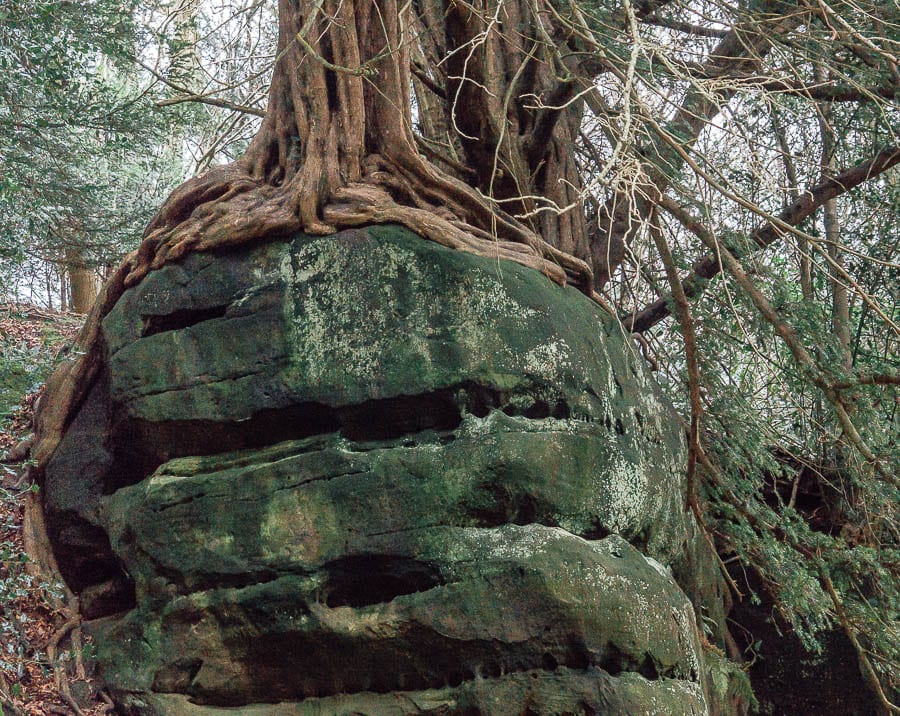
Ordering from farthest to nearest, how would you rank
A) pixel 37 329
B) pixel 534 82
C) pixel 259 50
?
1. pixel 259 50
2. pixel 37 329
3. pixel 534 82

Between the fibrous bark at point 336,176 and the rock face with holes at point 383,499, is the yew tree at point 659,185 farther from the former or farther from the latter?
the rock face with holes at point 383,499

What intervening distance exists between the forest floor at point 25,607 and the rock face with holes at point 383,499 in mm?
198

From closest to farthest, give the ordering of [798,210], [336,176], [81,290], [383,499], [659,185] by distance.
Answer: [383,499] < [336,176] < [659,185] < [798,210] < [81,290]

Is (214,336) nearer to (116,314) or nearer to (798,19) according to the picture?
(116,314)

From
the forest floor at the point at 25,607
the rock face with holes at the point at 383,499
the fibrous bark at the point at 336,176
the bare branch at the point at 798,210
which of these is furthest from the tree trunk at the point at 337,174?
the bare branch at the point at 798,210

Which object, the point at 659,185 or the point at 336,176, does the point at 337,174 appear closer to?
the point at 336,176

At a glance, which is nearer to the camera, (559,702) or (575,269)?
(559,702)

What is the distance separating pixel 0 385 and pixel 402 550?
113 inches

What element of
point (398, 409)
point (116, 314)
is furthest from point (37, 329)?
point (398, 409)

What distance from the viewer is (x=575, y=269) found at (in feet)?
18.0

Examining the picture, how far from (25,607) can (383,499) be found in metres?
2.28

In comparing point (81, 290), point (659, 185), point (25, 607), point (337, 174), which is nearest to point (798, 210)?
point (659, 185)

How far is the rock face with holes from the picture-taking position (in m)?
4.10

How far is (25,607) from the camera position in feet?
16.5
